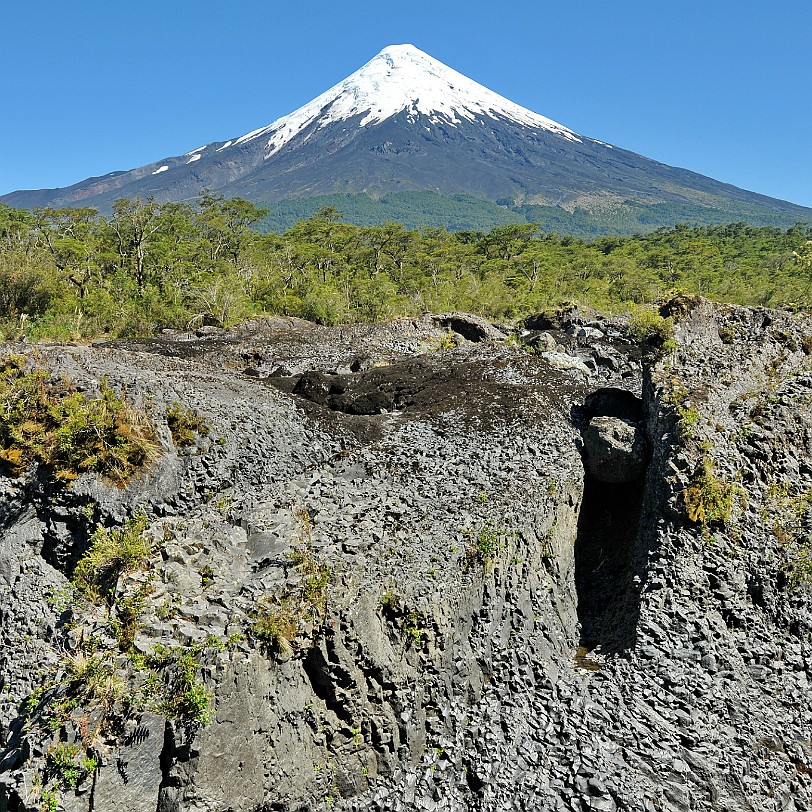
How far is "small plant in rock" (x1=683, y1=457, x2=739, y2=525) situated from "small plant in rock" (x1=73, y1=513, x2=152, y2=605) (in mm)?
8465

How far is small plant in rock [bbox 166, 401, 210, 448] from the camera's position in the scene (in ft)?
31.3

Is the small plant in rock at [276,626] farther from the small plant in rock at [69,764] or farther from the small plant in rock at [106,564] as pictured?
the small plant in rock at [69,764]

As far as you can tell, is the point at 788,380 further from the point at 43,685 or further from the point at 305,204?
the point at 305,204

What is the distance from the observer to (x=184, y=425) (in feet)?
32.0

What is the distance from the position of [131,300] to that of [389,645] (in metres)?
26.1

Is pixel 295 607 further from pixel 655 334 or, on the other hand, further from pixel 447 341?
pixel 447 341

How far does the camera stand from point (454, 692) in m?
7.30

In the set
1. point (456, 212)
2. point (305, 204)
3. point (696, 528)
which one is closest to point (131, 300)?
point (696, 528)

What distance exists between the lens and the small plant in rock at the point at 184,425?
955 centimetres

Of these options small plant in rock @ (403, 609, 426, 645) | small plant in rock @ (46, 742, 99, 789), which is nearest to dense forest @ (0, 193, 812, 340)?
small plant in rock @ (403, 609, 426, 645)

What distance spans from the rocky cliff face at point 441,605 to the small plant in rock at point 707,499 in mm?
42

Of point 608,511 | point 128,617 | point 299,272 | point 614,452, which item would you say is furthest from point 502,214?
point 128,617

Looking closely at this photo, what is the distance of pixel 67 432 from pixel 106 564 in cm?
237

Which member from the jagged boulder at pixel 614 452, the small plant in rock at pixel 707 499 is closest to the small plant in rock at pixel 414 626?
the small plant in rock at pixel 707 499
